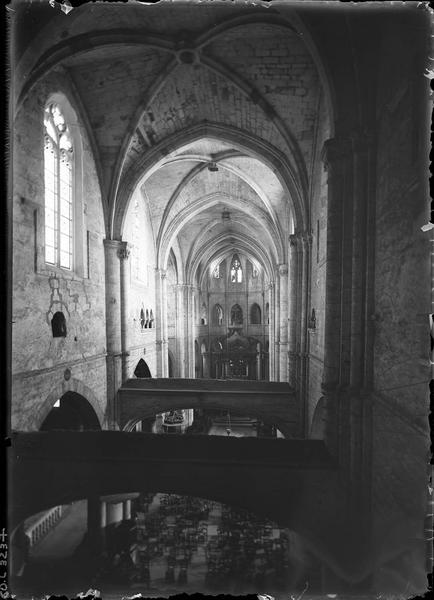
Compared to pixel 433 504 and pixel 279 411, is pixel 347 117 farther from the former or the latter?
pixel 279 411

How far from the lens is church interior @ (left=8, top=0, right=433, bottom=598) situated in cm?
411

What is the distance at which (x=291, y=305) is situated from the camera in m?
A: 13.6

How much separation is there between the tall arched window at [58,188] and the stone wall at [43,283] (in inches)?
11.6

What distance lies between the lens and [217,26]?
27.9ft

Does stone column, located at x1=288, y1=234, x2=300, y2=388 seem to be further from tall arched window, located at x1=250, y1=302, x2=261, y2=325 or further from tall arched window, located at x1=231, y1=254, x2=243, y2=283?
tall arched window, located at x1=250, y1=302, x2=261, y2=325

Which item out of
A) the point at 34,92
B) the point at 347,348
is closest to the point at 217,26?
the point at 34,92

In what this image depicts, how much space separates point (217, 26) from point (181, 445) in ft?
30.0

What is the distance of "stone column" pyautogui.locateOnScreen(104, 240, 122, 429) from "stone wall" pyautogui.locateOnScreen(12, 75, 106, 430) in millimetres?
691

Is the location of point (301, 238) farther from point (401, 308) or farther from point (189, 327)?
point (189, 327)

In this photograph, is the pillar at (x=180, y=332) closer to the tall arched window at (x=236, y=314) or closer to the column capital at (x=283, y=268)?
the column capital at (x=283, y=268)

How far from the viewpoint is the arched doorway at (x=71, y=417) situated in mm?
11508

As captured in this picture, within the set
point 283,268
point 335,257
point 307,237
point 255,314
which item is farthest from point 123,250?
point 255,314

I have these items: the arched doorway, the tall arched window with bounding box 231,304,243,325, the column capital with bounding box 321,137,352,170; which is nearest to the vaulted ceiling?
the column capital with bounding box 321,137,352,170

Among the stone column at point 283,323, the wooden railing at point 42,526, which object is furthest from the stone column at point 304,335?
the wooden railing at point 42,526
